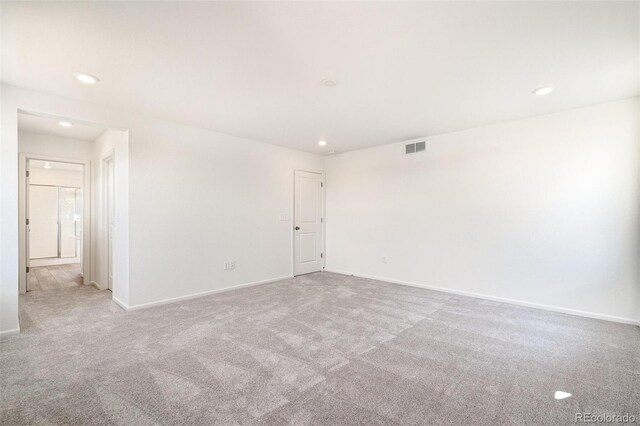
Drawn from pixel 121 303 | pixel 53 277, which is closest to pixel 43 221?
pixel 53 277

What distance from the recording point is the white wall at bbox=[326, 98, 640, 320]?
3387 mm

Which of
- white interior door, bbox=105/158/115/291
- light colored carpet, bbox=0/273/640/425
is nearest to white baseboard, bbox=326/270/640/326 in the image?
light colored carpet, bbox=0/273/640/425

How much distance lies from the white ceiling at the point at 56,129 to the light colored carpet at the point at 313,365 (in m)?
2.66

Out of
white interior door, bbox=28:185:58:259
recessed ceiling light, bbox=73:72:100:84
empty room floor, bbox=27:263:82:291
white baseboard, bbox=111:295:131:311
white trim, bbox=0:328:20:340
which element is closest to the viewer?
recessed ceiling light, bbox=73:72:100:84

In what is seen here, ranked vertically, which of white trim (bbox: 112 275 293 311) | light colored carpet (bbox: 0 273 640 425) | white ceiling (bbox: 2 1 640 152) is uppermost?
white ceiling (bbox: 2 1 640 152)

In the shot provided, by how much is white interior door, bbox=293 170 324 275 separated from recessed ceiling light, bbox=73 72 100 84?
3.59 metres

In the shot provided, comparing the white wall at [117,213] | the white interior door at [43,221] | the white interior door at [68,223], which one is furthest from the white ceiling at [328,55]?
the white interior door at [68,223]

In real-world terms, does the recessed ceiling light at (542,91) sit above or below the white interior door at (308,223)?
above

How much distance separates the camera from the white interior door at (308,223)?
5945 mm

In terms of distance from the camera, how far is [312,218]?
6.25 meters
